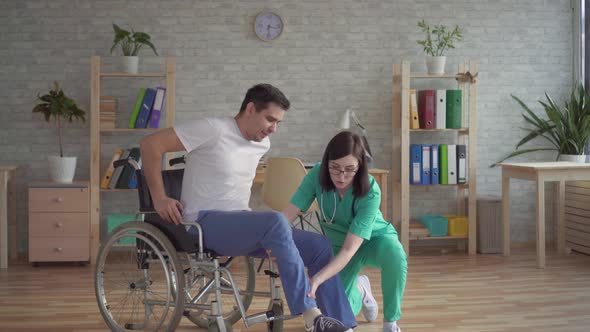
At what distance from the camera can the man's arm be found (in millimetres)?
2572

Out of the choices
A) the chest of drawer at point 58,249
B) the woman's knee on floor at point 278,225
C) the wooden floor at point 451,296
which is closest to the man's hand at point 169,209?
the woman's knee on floor at point 278,225

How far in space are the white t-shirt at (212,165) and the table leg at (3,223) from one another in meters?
2.50

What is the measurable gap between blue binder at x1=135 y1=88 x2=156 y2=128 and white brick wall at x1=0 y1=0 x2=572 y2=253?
376 mm

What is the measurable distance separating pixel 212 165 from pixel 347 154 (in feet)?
1.72

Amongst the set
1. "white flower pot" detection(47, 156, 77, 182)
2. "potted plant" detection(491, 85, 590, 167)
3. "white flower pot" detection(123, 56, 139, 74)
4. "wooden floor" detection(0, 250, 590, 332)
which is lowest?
"wooden floor" detection(0, 250, 590, 332)

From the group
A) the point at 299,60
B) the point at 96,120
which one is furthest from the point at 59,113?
the point at 299,60

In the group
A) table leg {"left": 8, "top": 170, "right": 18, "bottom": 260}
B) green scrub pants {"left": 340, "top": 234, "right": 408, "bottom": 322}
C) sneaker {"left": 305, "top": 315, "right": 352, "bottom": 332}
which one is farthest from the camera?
table leg {"left": 8, "top": 170, "right": 18, "bottom": 260}

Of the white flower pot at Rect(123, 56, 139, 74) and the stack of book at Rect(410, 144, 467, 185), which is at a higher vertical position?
the white flower pot at Rect(123, 56, 139, 74)

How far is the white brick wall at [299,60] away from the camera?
16.9ft

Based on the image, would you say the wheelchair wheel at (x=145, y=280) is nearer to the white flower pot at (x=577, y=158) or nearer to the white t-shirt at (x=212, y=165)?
the white t-shirt at (x=212, y=165)

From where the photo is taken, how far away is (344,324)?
251 cm

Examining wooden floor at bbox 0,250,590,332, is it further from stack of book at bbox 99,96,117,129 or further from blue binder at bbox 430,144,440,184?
stack of book at bbox 99,96,117,129

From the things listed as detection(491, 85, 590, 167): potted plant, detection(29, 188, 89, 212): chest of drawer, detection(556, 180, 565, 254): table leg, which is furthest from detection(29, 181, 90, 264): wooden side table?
detection(556, 180, 565, 254): table leg

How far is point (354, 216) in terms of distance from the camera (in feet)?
9.46
